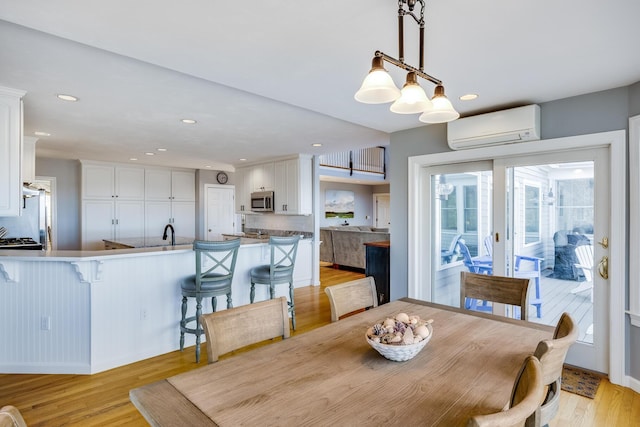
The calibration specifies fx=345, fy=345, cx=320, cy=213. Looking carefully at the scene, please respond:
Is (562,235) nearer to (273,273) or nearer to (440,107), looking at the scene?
(440,107)

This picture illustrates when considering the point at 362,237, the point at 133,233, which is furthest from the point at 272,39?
the point at 133,233

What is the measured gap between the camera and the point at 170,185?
773 centimetres

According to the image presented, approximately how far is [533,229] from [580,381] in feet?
4.10

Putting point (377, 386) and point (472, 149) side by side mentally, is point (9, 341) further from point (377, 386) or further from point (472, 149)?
point (472, 149)

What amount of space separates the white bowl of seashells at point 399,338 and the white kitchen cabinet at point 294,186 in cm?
453

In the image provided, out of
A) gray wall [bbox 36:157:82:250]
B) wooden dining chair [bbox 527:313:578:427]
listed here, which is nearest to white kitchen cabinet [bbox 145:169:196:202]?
gray wall [bbox 36:157:82:250]

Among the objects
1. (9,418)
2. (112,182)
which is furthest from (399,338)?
(112,182)

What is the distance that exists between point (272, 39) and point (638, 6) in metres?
1.73

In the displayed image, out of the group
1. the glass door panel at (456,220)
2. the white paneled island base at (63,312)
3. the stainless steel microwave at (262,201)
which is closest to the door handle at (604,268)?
the glass door panel at (456,220)

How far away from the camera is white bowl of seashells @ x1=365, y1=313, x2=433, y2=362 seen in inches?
50.8

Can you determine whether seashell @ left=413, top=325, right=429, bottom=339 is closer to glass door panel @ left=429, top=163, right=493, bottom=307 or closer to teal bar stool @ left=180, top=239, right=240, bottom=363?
teal bar stool @ left=180, top=239, right=240, bottom=363

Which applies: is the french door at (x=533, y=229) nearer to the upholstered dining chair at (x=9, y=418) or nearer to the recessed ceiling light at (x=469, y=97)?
the recessed ceiling light at (x=469, y=97)

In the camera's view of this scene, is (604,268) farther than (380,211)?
No

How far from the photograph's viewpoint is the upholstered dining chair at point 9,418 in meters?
0.73
